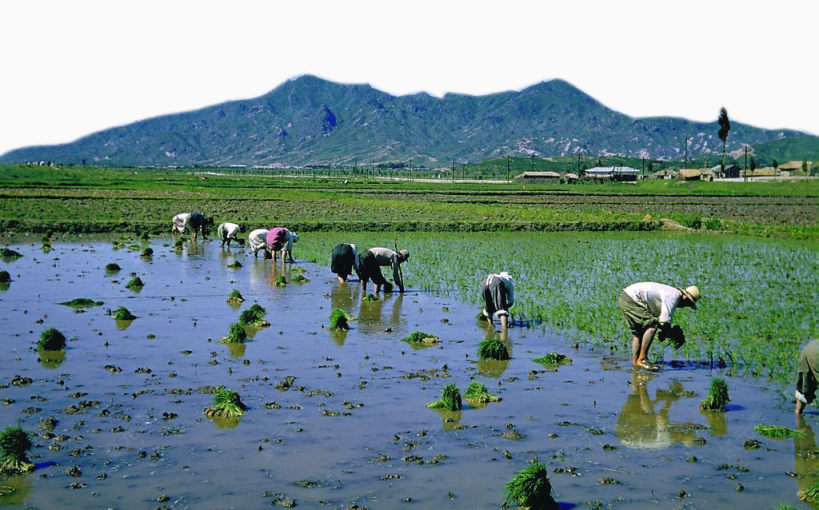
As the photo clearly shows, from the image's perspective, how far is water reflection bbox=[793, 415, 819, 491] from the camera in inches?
325

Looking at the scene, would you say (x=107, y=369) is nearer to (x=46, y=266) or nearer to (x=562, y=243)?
(x=46, y=266)

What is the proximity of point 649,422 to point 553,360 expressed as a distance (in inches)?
118

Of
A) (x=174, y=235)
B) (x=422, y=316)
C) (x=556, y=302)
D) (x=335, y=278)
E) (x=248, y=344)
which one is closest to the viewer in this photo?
(x=248, y=344)

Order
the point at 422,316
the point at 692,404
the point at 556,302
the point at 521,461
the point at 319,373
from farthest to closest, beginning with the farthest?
the point at 556,302, the point at 422,316, the point at 319,373, the point at 692,404, the point at 521,461

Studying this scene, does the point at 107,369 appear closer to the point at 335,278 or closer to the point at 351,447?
the point at 351,447

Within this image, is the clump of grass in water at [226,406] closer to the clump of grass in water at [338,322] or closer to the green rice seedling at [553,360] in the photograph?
the green rice seedling at [553,360]

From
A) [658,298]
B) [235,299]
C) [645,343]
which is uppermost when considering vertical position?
[658,298]

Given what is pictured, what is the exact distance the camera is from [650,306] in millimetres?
12258

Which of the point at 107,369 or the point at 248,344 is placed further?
the point at 248,344

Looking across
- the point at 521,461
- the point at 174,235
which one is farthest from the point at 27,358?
the point at 174,235

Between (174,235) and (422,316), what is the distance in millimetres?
21772

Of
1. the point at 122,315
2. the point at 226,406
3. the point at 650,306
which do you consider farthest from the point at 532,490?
the point at 122,315

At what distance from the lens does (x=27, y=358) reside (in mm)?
13211

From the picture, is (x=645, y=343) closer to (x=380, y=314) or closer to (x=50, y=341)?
(x=380, y=314)
